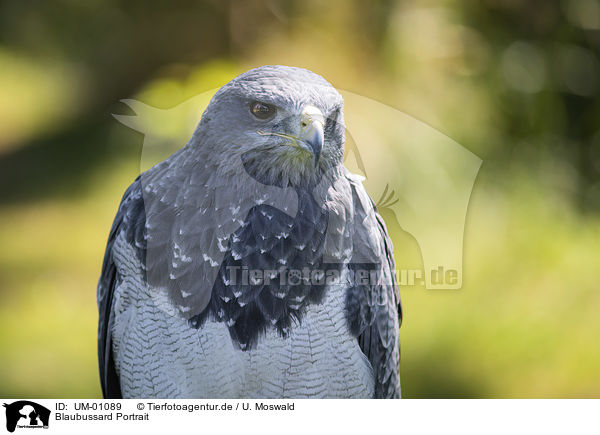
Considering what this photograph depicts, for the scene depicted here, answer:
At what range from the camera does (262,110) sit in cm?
Answer: 102

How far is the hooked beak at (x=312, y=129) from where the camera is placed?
38.3 inches

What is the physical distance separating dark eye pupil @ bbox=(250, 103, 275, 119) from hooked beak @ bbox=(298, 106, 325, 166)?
64mm

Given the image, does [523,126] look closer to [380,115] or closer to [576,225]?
[576,225]

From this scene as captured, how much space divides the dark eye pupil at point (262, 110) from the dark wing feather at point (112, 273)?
330 mm

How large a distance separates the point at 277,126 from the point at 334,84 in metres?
0.54

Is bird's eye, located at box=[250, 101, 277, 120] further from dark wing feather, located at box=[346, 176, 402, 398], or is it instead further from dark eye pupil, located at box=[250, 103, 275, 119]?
dark wing feather, located at box=[346, 176, 402, 398]

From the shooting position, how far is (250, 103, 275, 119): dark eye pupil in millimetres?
1019
